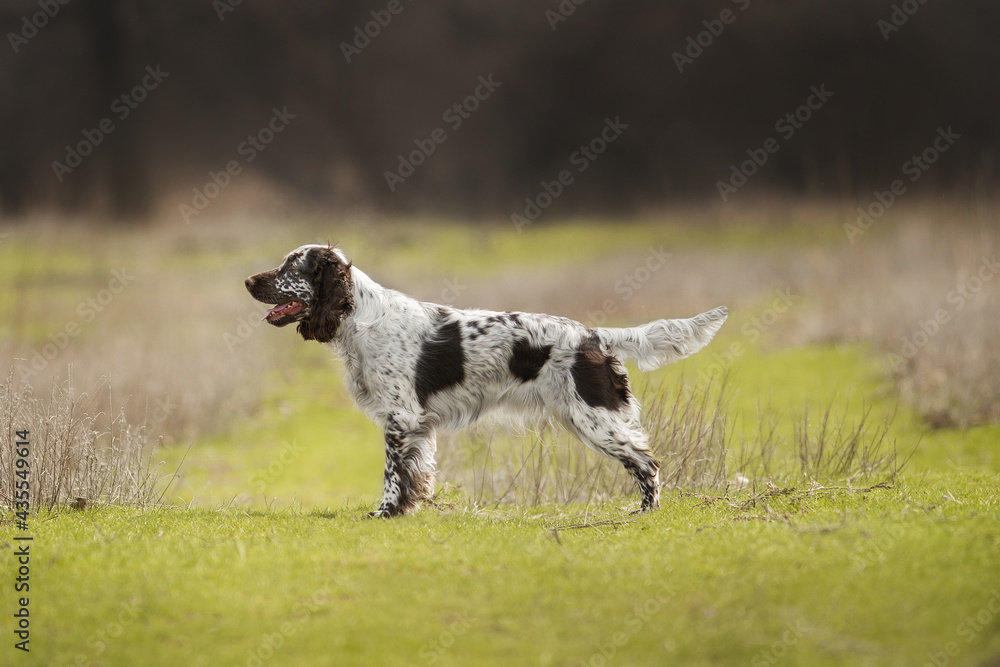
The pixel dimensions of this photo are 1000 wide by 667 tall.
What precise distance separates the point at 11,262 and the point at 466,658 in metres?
29.0

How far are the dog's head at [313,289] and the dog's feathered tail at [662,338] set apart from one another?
2.21 meters

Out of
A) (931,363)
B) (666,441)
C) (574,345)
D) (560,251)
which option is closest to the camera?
Result: (574,345)

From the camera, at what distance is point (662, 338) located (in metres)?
7.50

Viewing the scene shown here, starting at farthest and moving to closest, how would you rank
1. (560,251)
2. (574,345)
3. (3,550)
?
(560,251) < (574,345) < (3,550)

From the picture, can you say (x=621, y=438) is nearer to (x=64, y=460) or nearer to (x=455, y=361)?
(x=455, y=361)

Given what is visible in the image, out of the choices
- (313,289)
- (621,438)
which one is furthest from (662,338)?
(313,289)

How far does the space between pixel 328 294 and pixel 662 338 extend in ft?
9.29

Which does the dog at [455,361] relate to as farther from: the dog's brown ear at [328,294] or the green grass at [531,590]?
the green grass at [531,590]

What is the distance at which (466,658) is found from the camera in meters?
4.60

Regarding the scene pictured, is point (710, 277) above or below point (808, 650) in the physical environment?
above

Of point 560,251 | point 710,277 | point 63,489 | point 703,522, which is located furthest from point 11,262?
point 703,522

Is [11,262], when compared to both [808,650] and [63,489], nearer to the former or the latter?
[63,489]

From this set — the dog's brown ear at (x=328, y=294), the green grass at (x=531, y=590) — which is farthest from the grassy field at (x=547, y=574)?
the dog's brown ear at (x=328, y=294)

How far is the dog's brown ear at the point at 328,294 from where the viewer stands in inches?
303
